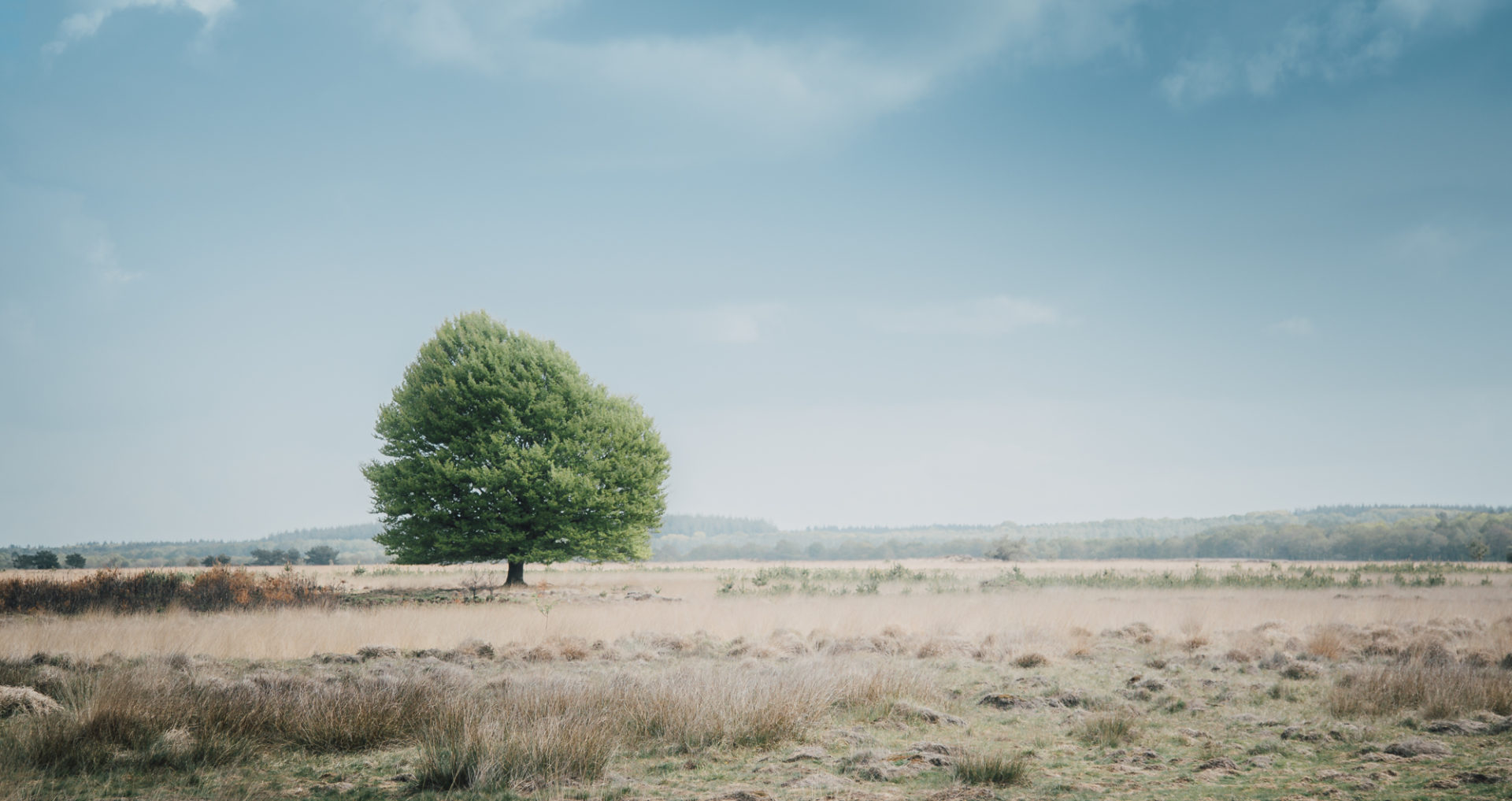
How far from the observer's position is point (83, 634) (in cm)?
1474

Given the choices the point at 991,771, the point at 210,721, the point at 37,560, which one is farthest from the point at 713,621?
the point at 37,560

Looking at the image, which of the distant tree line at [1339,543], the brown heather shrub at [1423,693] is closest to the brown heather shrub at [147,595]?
the brown heather shrub at [1423,693]

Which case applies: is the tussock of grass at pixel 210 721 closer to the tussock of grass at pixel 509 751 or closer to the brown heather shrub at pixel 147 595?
the tussock of grass at pixel 509 751

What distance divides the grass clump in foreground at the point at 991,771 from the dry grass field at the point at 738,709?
Answer: 2cm

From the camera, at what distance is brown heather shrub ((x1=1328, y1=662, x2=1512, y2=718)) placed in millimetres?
9594

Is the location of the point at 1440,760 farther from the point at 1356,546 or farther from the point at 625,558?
the point at 1356,546

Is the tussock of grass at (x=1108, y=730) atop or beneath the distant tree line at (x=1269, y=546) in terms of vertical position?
atop

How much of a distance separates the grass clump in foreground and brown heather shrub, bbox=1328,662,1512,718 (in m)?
5.94

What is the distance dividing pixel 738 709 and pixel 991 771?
280cm

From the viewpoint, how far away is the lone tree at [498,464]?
96.5 ft

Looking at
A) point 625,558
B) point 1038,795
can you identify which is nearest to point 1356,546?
point 625,558

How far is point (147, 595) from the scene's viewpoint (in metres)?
21.8

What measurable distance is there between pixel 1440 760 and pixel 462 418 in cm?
2917

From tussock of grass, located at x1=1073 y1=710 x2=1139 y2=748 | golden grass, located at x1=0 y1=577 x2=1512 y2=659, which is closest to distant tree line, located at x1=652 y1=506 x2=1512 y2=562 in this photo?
golden grass, located at x1=0 y1=577 x2=1512 y2=659
